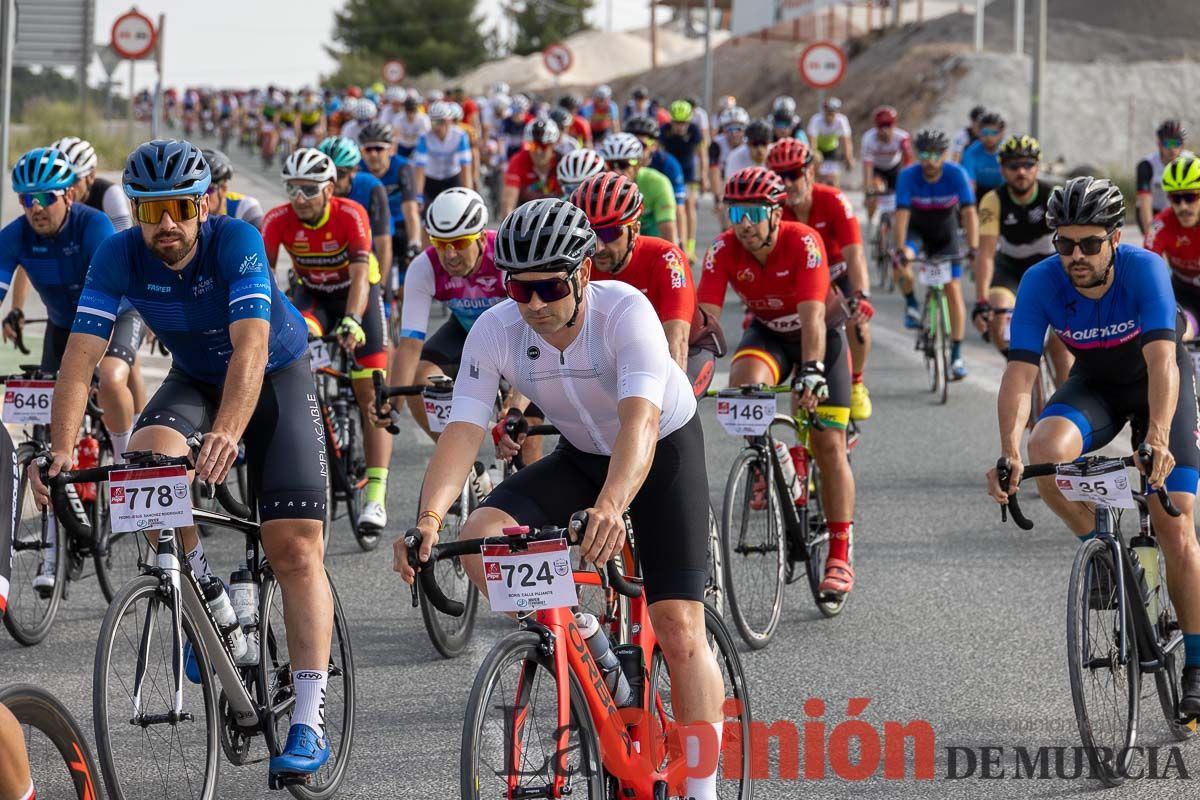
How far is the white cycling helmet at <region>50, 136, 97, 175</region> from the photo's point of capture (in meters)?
8.48

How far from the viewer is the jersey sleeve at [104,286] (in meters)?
5.43

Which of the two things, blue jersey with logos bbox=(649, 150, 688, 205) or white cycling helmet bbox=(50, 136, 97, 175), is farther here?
blue jersey with logos bbox=(649, 150, 688, 205)

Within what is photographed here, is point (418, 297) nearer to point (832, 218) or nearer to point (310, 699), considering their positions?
point (832, 218)

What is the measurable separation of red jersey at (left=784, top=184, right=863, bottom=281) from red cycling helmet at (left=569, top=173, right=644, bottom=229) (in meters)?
2.97

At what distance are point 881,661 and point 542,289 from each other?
309cm

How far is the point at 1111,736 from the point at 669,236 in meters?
6.14

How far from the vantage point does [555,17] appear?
113250 mm

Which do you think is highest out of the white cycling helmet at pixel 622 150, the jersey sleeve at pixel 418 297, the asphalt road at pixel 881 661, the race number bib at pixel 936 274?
the white cycling helmet at pixel 622 150

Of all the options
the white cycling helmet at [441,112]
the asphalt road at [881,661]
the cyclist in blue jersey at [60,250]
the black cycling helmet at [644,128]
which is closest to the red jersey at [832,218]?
the asphalt road at [881,661]

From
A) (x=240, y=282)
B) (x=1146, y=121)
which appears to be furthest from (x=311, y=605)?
(x=1146, y=121)

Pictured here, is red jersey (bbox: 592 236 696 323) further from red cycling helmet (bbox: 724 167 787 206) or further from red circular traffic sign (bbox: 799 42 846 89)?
red circular traffic sign (bbox: 799 42 846 89)

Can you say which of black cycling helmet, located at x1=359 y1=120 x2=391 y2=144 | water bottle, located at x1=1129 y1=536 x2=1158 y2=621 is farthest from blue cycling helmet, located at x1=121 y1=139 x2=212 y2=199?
black cycling helmet, located at x1=359 y1=120 x2=391 y2=144

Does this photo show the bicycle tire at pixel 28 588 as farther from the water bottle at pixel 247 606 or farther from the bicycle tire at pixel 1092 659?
the bicycle tire at pixel 1092 659

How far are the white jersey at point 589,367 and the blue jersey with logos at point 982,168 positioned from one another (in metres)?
12.3
